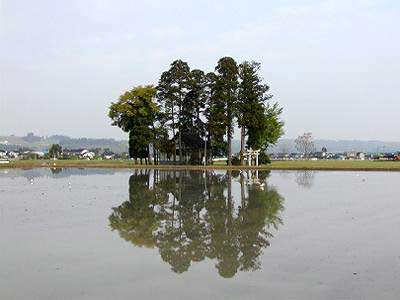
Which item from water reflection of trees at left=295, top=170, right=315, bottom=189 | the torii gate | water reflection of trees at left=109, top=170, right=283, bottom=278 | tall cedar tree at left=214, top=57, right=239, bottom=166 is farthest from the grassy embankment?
water reflection of trees at left=109, top=170, right=283, bottom=278

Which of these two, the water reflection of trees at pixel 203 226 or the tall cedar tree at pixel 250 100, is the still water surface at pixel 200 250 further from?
the tall cedar tree at pixel 250 100

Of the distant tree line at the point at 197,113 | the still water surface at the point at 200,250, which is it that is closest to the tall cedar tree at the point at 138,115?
the distant tree line at the point at 197,113

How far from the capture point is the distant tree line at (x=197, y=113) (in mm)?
51312

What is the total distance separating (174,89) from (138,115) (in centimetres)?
666

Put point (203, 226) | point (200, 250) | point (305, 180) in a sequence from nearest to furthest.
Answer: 1. point (200, 250)
2. point (203, 226)
3. point (305, 180)

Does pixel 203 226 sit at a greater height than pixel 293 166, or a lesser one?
lesser

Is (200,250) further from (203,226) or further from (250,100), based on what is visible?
(250,100)

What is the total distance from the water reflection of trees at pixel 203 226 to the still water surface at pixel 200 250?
3 cm

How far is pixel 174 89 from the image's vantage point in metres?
53.4

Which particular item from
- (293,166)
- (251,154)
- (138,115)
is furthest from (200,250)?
(138,115)

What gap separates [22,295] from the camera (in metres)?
6.40

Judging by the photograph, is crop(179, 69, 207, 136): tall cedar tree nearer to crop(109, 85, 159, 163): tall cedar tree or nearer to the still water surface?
crop(109, 85, 159, 163): tall cedar tree

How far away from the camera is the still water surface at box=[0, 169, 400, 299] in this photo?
265 inches

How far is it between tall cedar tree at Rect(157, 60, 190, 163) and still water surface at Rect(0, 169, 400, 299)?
3740 cm
